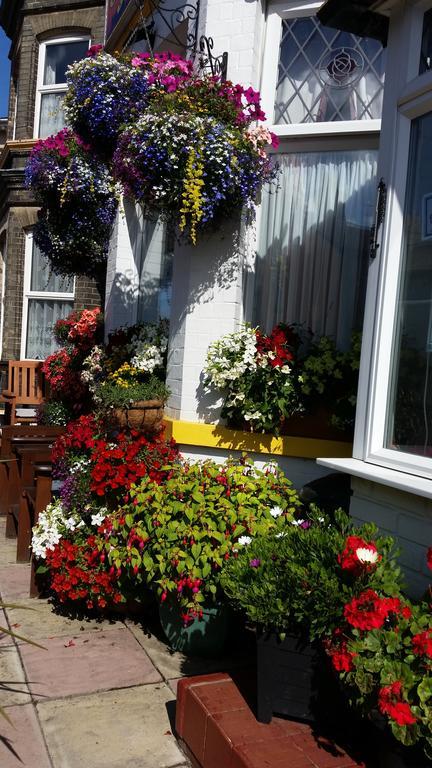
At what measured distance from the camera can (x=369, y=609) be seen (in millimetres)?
2240

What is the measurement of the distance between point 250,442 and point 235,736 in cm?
Answer: 198

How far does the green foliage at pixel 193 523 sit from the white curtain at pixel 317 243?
48.1 inches

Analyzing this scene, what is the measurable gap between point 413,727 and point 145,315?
4.59 m

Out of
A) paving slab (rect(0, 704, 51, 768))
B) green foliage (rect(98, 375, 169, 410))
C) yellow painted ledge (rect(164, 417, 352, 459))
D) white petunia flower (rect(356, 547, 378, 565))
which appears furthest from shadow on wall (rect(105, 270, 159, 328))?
white petunia flower (rect(356, 547, 378, 565))

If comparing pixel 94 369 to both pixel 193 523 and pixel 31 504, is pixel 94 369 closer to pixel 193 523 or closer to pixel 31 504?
pixel 31 504

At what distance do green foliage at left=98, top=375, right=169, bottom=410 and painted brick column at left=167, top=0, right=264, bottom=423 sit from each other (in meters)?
0.13

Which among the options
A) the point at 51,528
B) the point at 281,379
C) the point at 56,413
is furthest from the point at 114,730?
the point at 56,413

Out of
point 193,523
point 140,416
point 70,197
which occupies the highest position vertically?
point 70,197

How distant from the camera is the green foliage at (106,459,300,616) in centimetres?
318

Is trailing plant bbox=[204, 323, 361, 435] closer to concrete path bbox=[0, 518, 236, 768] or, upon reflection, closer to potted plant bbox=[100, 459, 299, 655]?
potted plant bbox=[100, 459, 299, 655]

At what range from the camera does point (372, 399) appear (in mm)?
3016

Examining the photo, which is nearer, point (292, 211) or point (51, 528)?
point (51, 528)

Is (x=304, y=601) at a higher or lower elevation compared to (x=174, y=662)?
higher

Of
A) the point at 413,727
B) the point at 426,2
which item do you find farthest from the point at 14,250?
the point at 413,727
